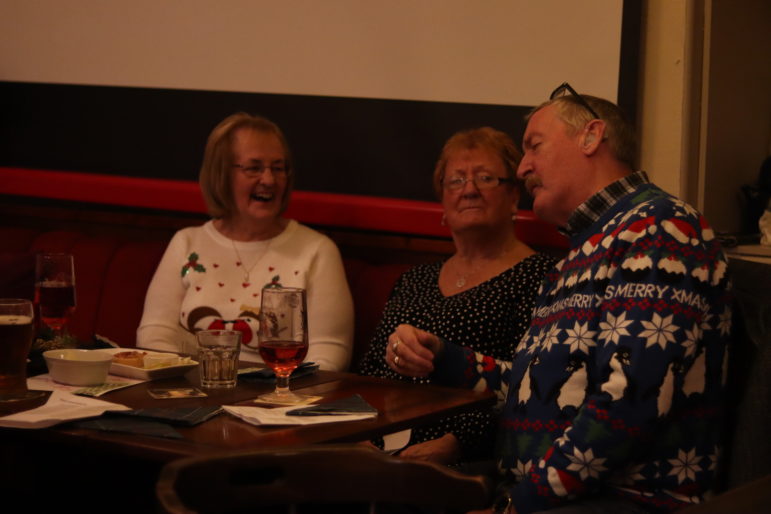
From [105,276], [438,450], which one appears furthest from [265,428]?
[105,276]

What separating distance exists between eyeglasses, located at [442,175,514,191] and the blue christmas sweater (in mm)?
696

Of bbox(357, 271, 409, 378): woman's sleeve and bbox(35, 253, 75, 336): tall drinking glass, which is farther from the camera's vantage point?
bbox(357, 271, 409, 378): woman's sleeve

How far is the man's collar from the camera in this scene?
1960 millimetres

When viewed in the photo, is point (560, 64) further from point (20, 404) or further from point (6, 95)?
point (6, 95)

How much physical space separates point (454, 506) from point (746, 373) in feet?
2.80

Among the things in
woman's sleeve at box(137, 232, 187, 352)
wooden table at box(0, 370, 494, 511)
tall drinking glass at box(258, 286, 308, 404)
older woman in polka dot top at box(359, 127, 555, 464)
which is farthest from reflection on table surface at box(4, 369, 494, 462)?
woman's sleeve at box(137, 232, 187, 352)

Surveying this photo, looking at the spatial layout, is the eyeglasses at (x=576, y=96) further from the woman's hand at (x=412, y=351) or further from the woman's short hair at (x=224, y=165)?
the woman's short hair at (x=224, y=165)

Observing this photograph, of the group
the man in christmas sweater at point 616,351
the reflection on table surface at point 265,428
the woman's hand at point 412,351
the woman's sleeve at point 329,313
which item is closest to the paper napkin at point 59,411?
the reflection on table surface at point 265,428

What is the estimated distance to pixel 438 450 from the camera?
2.30m

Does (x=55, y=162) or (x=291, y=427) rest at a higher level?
(x=55, y=162)

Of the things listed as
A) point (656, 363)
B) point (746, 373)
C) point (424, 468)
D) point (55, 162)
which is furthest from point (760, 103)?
point (55, 162)

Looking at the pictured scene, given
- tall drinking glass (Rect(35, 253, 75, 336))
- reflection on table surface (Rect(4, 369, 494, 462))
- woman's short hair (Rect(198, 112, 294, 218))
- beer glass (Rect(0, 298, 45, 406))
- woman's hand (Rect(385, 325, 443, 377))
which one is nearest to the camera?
reflection on table surface (Rect(4, 369, 494, 462))

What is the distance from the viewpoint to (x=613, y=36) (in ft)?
8.93

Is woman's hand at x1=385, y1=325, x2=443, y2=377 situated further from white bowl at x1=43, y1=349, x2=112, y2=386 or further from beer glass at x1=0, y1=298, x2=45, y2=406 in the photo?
beer glass at x1=0, y1=298, x2=45, y2=406
